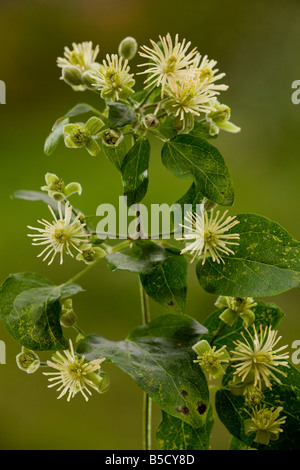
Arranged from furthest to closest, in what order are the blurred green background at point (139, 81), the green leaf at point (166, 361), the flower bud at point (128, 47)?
the blurred green background at point (139, 81), the flower bud at point (128, 47), the green leaf at point (166, 361)

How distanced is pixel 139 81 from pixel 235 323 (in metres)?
0.82

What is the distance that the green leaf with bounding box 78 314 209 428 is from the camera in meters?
0.46

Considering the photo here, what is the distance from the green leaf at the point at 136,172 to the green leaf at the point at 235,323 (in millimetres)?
162

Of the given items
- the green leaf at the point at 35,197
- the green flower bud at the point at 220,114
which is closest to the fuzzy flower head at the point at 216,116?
the green flower bud at the point at 220,114

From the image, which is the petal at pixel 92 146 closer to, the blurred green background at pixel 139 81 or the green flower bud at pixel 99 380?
the green flower bud at pixel 99 380

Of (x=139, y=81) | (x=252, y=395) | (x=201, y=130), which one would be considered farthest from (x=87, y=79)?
(x=139, y=81)

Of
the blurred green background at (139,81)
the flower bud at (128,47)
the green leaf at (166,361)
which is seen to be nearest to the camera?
the green leaf at (166,361)

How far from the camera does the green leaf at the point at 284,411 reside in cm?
52

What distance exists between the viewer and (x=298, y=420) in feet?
1.71

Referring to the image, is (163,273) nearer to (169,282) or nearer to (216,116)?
(169,282)
